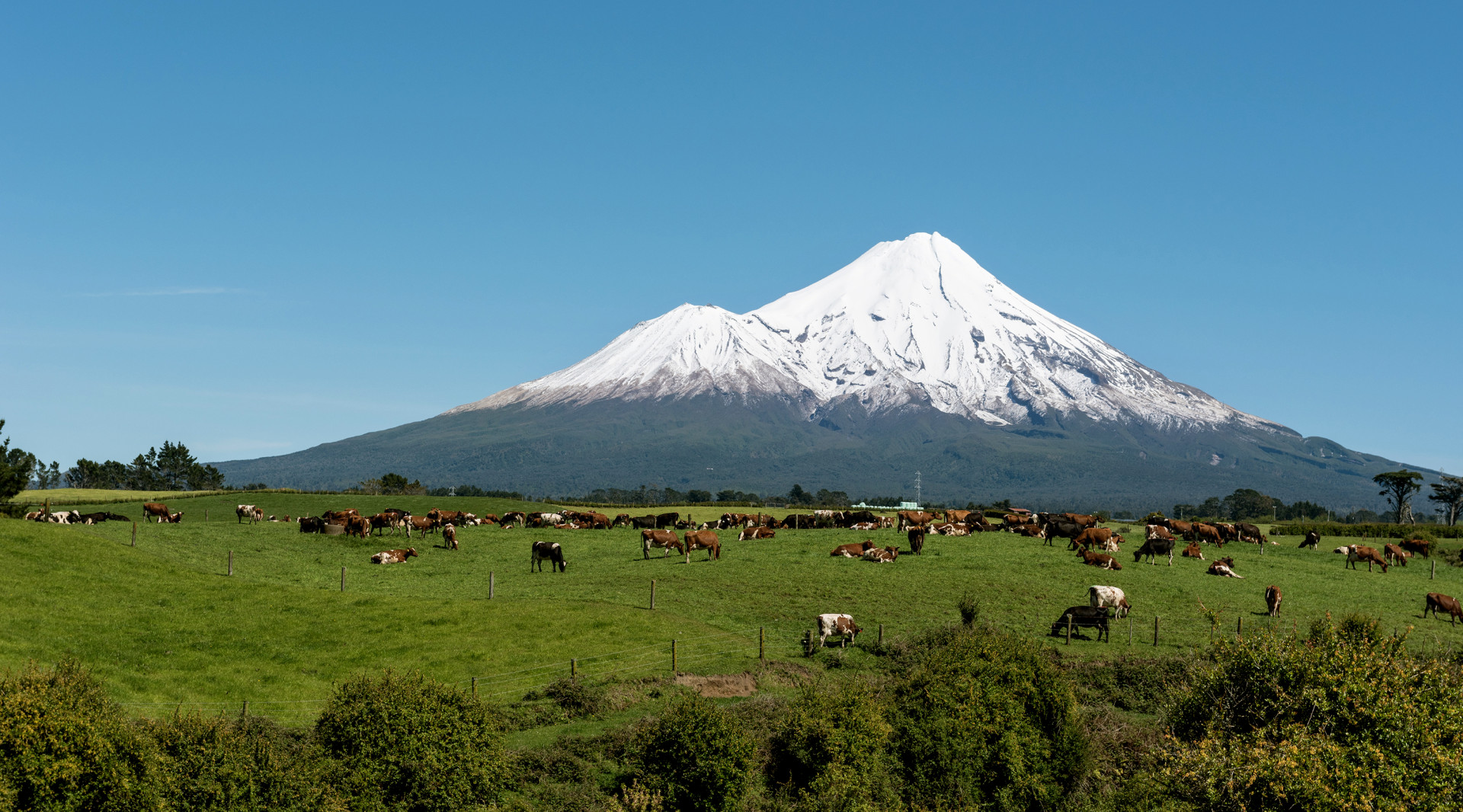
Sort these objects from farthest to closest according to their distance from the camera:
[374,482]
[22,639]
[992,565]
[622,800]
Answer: [374,482]
[992,565]
[22,639]
[622,800]

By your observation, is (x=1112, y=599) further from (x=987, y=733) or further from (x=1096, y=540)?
(x=1096, y=540)

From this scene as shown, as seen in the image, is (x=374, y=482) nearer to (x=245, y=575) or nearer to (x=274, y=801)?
(x=245, y=575)

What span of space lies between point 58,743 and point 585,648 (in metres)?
15.2

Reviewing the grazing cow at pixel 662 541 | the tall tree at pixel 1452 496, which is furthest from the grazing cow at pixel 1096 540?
the tall tree at pixel 1452 496

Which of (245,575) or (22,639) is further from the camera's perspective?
(245,575)

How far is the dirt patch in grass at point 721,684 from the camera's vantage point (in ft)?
98.1

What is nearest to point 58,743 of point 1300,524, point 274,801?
point 274,801

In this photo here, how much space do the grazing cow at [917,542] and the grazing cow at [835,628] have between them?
647 inches

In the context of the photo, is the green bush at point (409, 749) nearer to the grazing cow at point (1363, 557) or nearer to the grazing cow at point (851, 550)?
the grazing cow at point (851, 550)

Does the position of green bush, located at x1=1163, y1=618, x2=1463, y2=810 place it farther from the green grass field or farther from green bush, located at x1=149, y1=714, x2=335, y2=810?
green bush, located at x1=149, y1=714, x2=335, y2=810

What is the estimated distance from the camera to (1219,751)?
66.7ft

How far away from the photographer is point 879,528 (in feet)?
206

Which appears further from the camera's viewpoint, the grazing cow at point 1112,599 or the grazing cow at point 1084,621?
the grazing cow at point 1112,599

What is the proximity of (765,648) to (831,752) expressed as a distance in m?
8.62
